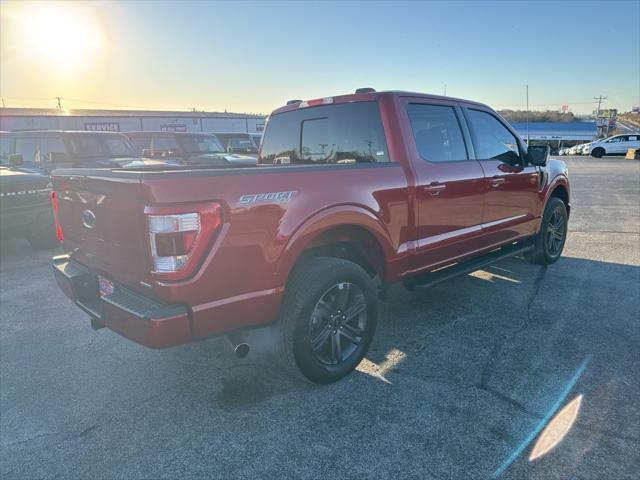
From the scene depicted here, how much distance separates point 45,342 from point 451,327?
141 inches

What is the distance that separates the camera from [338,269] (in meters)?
2.87

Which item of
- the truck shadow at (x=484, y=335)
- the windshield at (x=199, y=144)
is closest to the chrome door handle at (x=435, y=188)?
the truck shadow at (x=484, y=335)

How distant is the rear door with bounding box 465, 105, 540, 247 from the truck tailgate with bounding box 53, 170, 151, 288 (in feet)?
10.4

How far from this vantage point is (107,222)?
2.55 m

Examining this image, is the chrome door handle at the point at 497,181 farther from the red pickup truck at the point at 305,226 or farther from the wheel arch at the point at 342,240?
the wheel arch at the point at 342,240

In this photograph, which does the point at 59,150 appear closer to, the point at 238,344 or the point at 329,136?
the point at 329,136

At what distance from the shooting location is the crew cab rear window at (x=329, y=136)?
3.44 metres

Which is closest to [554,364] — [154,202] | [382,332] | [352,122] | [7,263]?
[382,332]

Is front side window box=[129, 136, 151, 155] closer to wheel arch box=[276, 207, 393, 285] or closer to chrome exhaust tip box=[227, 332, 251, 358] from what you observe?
wheel arch box=[276, 207, 393, 285]

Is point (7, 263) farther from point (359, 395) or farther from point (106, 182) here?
point (359, 395)

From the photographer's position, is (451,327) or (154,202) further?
(451,327)

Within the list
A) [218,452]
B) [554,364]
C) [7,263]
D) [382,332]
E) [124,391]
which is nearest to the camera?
[218,452]

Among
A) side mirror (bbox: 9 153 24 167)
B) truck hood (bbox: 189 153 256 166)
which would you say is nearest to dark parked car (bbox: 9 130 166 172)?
side mirror (bbox: 9 153 24 167)

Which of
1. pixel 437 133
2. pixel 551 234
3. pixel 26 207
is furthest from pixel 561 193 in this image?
pixel 26 207
